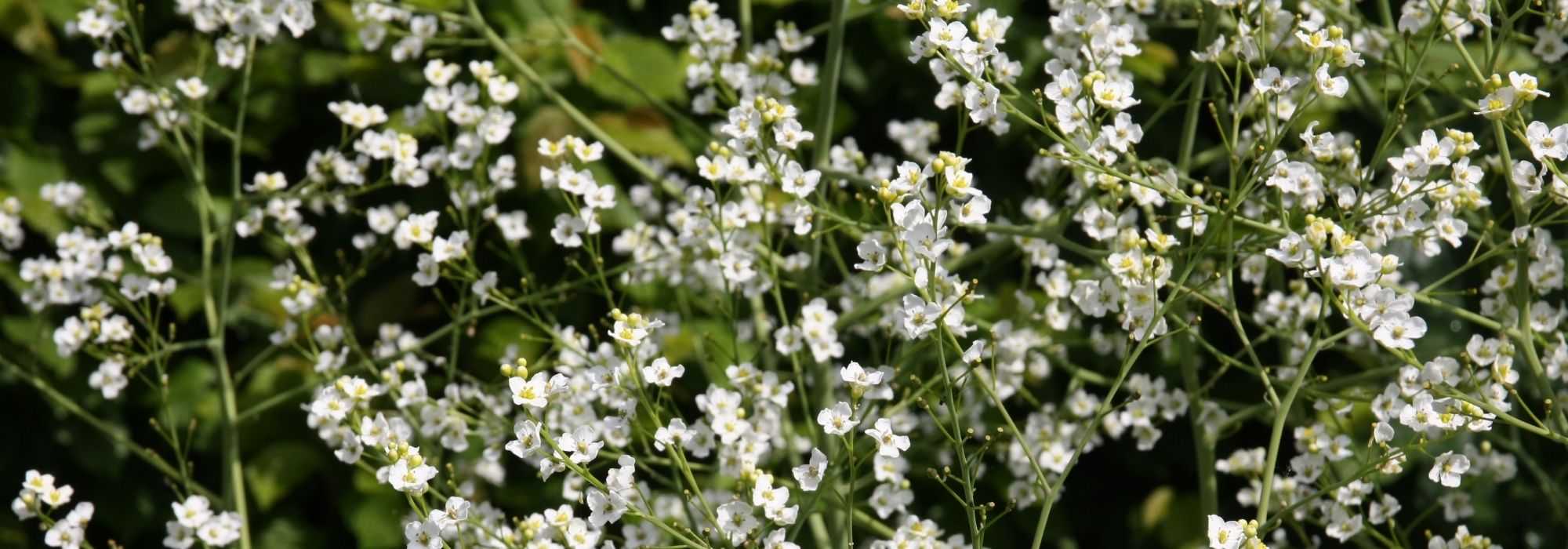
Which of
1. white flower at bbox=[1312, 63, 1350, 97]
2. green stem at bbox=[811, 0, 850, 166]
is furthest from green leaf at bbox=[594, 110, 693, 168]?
white flower at bbox=[1312, 63, 1350, 97]

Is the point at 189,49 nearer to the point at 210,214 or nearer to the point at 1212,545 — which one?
the point at 210,214

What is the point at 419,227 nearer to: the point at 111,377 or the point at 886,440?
the point at 111,377

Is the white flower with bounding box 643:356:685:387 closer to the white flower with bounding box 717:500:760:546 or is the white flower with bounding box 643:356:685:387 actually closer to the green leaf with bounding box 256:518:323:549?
the white flower with bounding box 717:500:760:546

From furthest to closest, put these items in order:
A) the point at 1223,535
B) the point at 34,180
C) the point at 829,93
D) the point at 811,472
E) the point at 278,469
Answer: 1. the point at 34,180
2. the point at 278,469
3. the point at 829,93
4. the point at 811,472
5. the point at 1223,535

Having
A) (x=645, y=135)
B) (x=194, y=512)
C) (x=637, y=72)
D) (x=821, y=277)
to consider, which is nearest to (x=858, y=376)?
(x=821, y=277)

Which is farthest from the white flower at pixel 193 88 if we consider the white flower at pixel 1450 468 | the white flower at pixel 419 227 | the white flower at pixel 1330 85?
the white flower at pixel 1450 468

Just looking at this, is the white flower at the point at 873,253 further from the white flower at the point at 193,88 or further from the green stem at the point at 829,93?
the white flower at the point at 193,88
